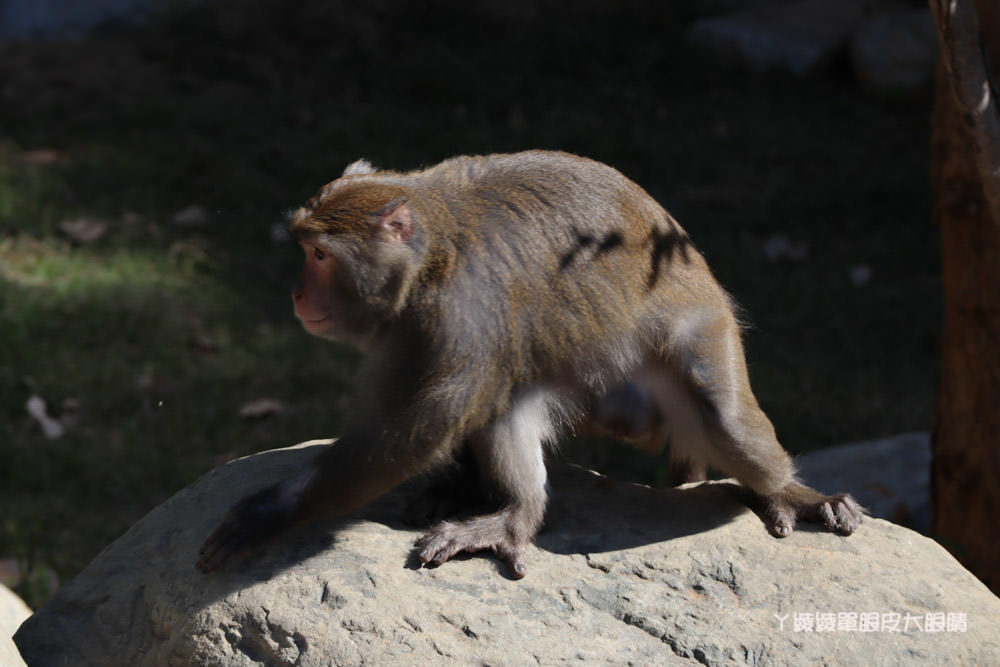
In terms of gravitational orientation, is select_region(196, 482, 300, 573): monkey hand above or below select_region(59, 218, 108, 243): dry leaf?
above

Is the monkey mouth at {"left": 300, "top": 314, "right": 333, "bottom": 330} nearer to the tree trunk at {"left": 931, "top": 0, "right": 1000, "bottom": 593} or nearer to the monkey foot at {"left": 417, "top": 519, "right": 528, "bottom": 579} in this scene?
the monkey foot at {"left": 417, "top": 519, "right": 528, "bottom": 579}

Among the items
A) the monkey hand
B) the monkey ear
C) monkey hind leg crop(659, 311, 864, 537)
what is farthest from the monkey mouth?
monkey hind leg crop(659, 311, 864, 537)

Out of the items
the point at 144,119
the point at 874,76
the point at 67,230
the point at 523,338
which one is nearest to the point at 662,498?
the point at 523,338

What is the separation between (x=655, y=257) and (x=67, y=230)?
4.41 metres

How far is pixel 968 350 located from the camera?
4.70 meters

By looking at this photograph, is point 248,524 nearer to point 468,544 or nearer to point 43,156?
point 468,544

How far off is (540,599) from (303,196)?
4.84m

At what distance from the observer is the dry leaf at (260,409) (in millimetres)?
5863

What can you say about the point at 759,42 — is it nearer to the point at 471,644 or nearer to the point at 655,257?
the point at 655,257

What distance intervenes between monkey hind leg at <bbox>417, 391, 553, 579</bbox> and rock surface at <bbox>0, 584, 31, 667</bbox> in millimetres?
1087

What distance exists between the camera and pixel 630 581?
3357 millimetres

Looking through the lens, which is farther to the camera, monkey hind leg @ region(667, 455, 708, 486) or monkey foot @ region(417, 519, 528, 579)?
monkey hind leg @ region(667, 455, 708, 486)

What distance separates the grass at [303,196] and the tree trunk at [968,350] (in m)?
1.32

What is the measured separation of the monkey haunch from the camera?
3332mm
